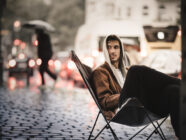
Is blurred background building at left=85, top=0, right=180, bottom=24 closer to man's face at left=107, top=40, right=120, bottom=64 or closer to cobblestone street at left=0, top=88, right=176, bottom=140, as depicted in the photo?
cobblestone street at left=0, top=88, right=176, bottom=140

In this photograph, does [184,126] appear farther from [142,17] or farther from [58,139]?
[142,17]

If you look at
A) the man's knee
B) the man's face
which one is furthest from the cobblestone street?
the man's knee

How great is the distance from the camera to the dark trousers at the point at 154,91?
3895 mm

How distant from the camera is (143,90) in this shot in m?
A: 4.03

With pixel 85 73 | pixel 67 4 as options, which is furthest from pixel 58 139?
→ pixel 67 4

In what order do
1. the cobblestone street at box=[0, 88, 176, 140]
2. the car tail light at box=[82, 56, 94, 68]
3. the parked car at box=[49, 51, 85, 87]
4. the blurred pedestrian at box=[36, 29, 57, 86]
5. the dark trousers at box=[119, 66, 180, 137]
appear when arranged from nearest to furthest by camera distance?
the dark trousers at box=[119, 66, 180, 137]
the cobblestone street at box=[0, 88, 176, 140]
the blurred pedestrian at box=[36, 29, 57, 86]
the car tail light at box=[82, 56, 94, 68]
the parked car at box=[49, 51, 85, 87]

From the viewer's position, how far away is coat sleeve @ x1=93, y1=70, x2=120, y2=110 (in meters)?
4.42

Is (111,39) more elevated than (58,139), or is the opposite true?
(111,39)

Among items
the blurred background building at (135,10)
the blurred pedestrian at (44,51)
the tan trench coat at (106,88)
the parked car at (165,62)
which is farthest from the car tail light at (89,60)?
the blurred background building at (135,10)

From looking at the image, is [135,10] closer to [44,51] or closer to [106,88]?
[44,51]

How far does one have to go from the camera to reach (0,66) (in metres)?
16.3

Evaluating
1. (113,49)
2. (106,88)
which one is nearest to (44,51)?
(113,49)

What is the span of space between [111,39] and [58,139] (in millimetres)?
1622

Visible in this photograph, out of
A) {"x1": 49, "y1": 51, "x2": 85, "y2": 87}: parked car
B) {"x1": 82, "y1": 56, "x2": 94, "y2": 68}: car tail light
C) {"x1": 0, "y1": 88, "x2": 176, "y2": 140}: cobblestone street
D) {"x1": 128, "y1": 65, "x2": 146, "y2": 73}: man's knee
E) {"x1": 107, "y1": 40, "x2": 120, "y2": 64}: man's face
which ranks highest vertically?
{"x1": 107, "y1": 40, "x2": 120, "y2": 64}: man's face
